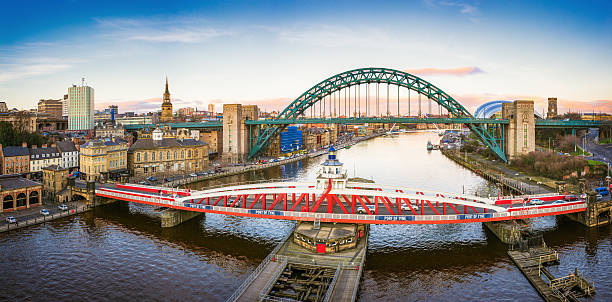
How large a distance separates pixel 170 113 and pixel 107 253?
115 m

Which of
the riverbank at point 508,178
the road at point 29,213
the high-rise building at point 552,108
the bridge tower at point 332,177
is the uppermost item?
the high-rise building at point 552,108

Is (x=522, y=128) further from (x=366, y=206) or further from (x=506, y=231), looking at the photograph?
(x=366, y=206)

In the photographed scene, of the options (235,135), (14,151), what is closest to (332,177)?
(14,151)

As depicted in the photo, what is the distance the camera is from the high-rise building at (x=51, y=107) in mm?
186875

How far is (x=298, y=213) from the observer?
29516 millimetres

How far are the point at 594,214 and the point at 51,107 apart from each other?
683 feet

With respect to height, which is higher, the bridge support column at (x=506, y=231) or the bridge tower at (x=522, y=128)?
the bridge tower at (x=522, y=128)

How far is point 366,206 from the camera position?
3072 cm

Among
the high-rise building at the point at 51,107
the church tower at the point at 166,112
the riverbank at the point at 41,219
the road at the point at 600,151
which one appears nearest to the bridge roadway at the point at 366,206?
the riverbank at the point at 41,219

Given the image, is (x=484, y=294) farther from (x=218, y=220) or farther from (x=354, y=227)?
(x=218, y=220)

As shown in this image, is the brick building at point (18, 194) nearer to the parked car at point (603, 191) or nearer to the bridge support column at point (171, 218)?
the bridge support column at point (171, 218)

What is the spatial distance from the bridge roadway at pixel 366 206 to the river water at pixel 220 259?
210 cm

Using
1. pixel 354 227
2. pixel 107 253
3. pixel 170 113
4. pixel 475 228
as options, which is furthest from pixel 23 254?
pixel 170 113

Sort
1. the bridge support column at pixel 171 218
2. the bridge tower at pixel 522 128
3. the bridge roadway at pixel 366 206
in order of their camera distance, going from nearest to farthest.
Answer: the bridge roadway at pixel 366 206
the bridge support column at pixel 171 218
the bridge tower at pixel 522 128
